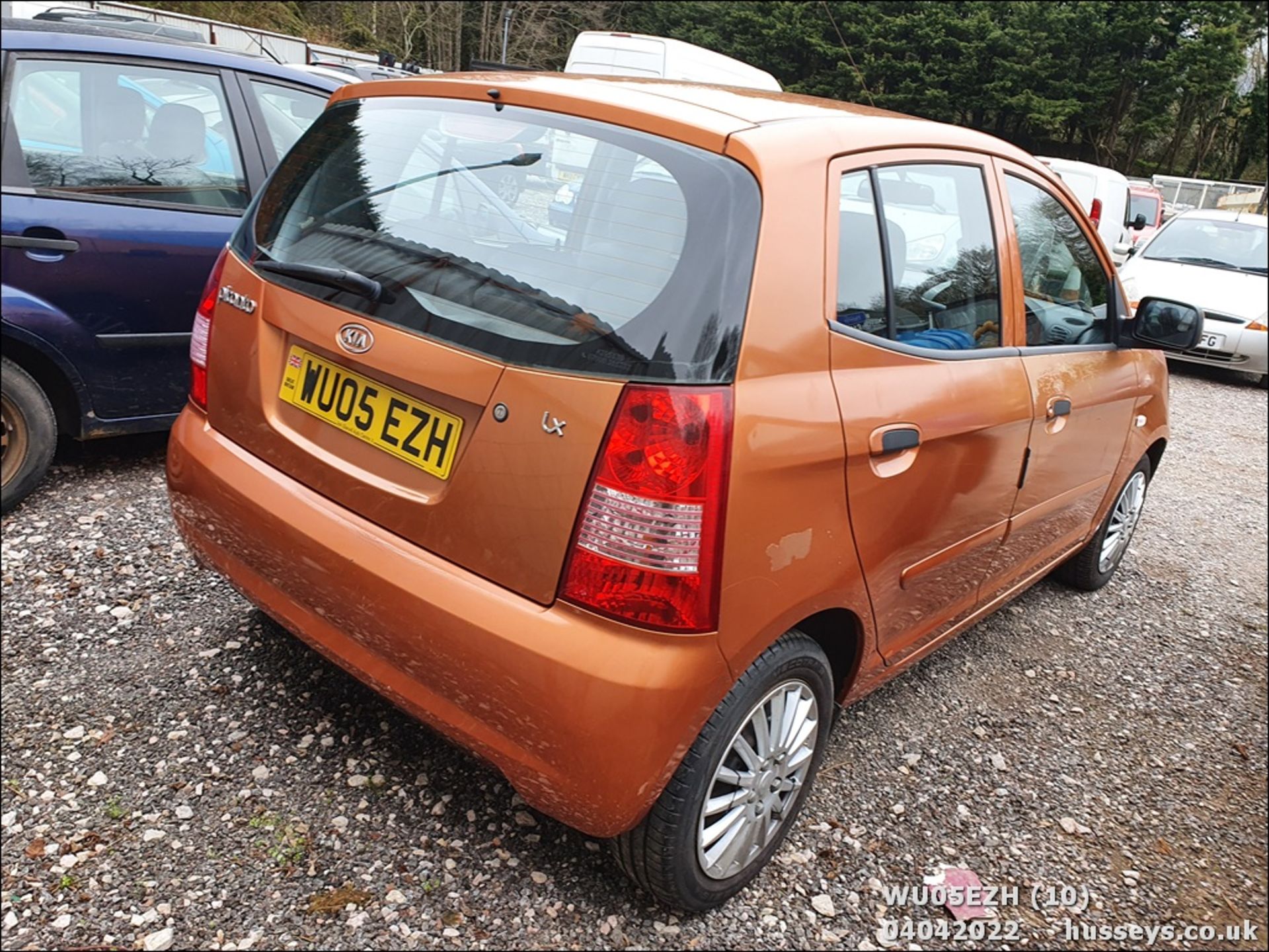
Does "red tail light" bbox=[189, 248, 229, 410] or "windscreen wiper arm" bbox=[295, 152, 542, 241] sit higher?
"windscreen wiper arm" bbox=[295, 152, 542, 241]

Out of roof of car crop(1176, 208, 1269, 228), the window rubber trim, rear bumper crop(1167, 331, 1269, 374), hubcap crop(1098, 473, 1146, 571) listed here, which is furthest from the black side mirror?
roof of car crop(1176, 208, 1269, 228)

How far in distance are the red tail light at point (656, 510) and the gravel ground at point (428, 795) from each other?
898mm

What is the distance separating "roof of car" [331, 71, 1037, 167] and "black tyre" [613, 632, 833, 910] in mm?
1153

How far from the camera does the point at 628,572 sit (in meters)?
1.73

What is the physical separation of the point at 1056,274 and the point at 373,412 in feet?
7.60

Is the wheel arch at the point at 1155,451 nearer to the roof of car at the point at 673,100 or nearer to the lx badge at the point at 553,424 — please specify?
the roof of car at the point at 673,100

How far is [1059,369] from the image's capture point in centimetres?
A: 298

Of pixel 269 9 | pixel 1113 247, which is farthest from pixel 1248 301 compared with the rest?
pixel 269 9

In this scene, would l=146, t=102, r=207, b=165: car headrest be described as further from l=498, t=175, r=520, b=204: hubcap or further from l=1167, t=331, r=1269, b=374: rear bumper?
l=1167, t=331, r=1269, b=374: rear bumper

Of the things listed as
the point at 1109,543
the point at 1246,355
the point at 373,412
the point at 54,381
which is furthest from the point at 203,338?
the point at 1246,355

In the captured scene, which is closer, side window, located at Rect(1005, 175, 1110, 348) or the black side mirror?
side window, located at Rect(1005, 175, 1110, 348)

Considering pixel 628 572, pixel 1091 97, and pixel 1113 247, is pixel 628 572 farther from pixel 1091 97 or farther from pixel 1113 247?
pixel 1091 97

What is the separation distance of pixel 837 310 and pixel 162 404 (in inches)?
118

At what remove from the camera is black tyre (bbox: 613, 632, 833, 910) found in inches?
76.9
